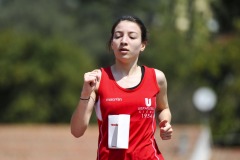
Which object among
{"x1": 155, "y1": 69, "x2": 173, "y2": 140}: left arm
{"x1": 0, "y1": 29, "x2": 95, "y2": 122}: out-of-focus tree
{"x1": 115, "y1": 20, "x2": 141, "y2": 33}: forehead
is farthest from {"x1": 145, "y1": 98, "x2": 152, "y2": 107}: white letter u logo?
{"x1": 0, "y1": 29, "x2": 95, "y2": 122}: out-of-focus tree

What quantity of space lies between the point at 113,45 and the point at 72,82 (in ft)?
95.7

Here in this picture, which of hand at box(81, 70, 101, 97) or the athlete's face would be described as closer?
hand at box(81, 70, 101, 97)

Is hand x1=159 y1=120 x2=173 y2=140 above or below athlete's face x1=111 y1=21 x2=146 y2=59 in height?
below

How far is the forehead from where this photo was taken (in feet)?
15.4

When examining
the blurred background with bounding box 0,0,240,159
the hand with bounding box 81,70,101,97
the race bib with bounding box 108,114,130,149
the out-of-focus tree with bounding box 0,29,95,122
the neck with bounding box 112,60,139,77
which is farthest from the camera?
the out-of-focus tree with bounding box 0,29,95,122

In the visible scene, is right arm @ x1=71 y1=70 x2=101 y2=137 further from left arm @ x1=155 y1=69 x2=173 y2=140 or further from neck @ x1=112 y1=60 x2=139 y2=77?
left arm @ x1=155 y1=69 x2=173 y2=140

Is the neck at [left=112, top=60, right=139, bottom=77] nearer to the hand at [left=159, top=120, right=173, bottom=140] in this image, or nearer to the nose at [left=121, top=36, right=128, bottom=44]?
the nose at [left=121, top=36, right=128, bottom=44]

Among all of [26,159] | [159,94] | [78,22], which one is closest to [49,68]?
[78,22]

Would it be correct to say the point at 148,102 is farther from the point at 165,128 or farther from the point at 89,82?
the point at 89,82

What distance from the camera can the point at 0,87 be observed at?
33.2 metres

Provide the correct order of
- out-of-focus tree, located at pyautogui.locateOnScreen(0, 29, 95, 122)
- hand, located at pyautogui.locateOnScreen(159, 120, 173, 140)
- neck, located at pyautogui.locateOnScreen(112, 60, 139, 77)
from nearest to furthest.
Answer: hand, located at pyautogui.locateOnScreen(159, 120, 173, 140) → neck, located at pyautogui.locateOnScreen(112, 60, 139, 77) → out-of-focus tree, located at pyautogui.locateOnScreen(0, 29, 95, 122)

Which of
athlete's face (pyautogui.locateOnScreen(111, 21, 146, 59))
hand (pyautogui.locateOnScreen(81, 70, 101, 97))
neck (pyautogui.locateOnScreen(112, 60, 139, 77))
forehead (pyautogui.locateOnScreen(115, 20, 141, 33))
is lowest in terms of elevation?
hand (pyautogui.locateOnScreen(81, 70, 101, 97))

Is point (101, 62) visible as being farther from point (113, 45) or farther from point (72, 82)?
point (113, 45)

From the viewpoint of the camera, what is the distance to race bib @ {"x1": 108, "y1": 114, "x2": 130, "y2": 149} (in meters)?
4.50
